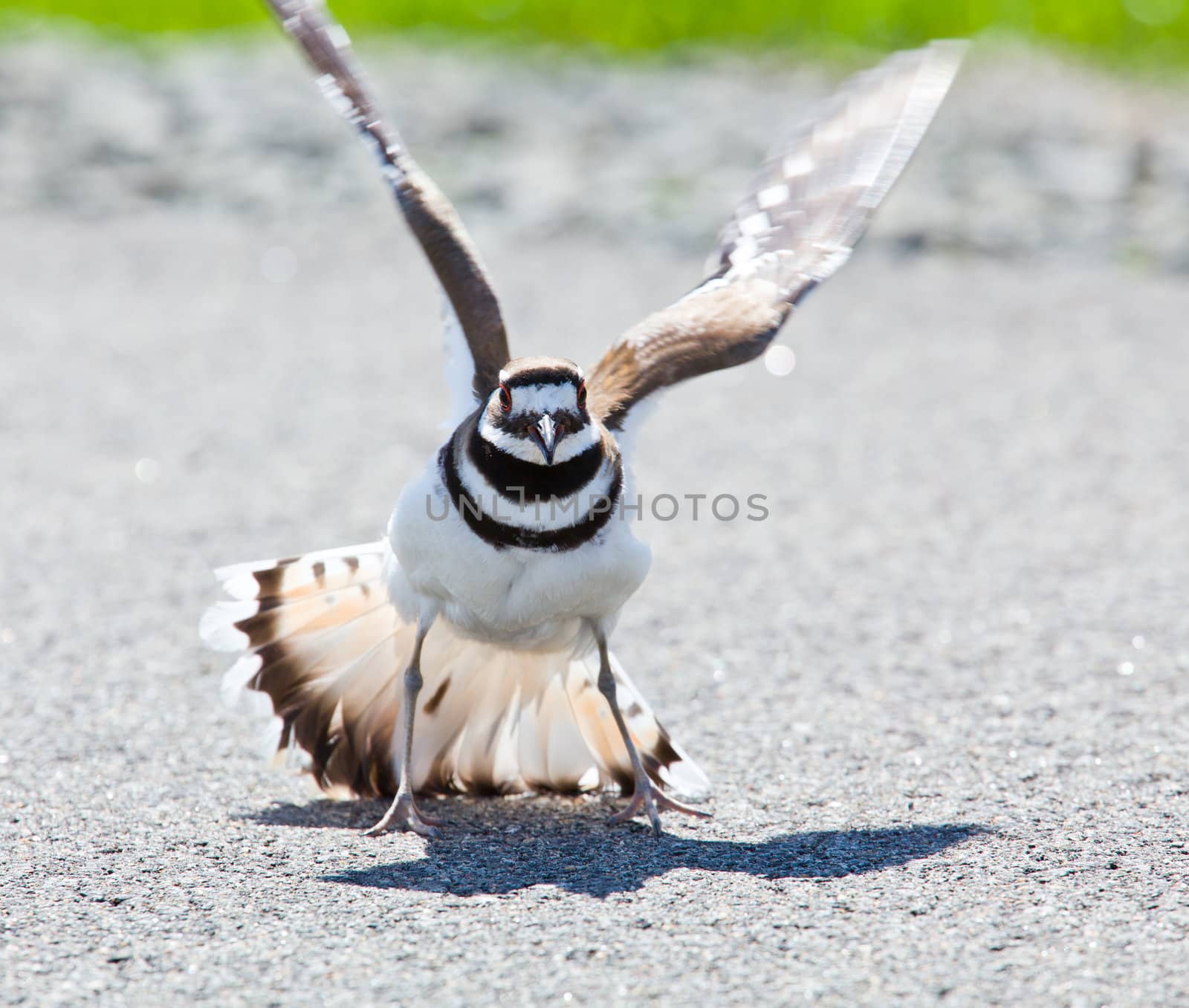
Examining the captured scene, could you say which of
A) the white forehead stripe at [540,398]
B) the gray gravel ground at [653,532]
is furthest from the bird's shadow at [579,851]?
the white forehead stripe at [540,398]

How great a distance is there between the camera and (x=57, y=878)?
143 inches

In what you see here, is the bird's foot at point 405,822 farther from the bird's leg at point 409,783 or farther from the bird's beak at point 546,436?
the bird's beak at point 546,436

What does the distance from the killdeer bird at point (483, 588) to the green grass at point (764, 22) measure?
10211mm

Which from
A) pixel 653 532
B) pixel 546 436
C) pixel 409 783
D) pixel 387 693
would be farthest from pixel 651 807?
pixel 653 532

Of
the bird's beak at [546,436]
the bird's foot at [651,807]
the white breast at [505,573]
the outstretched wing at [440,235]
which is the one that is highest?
the outstretched wing at [440,235]

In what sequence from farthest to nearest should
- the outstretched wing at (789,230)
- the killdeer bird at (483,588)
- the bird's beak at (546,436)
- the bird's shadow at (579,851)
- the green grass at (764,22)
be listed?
the green grass at (764,22) < the outstretched wing at (789,230) < the killdeer bird at (483,588) < the bird's beak at (546,436) < the bird's shadow at (579,851)

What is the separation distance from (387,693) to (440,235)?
1306 mm

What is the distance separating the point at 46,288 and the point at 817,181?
590cm

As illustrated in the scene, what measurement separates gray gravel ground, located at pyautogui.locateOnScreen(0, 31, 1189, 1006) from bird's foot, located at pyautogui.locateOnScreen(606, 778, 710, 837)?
0.19 ft

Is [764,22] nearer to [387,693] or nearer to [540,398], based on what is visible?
[387,693]

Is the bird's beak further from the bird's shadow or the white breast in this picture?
the bird's shadow

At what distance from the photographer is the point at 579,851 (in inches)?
155

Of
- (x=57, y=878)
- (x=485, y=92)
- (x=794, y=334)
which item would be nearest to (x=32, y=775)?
(x=57, y=878)

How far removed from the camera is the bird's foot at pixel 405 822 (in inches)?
159
